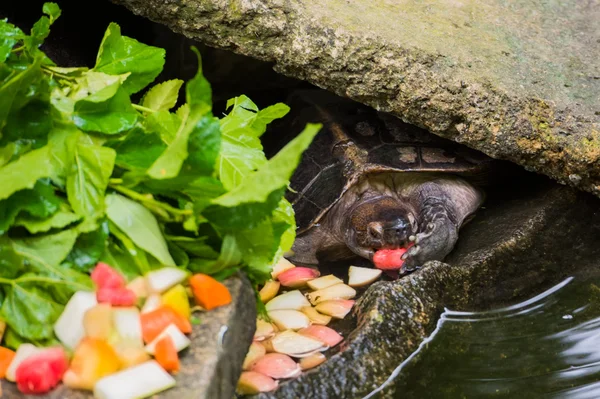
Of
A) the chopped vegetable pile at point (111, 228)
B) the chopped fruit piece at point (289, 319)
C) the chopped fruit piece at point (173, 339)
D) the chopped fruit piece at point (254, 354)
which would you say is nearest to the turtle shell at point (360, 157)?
the chopped fruit piece at point (289, 319)

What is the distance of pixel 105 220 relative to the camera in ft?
5.20

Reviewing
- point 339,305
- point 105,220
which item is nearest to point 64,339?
point 105,220

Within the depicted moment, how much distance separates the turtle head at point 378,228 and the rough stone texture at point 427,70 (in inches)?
21.6

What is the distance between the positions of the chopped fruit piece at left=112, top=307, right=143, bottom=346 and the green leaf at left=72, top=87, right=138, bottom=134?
49 cm

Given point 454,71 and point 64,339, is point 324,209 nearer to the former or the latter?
point 454,71

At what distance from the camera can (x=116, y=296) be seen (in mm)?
1503

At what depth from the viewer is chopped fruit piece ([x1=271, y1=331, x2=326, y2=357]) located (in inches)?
→ 81.6

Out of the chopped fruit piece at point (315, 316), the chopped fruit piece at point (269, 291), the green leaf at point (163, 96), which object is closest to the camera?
the green leaf at point (163, 96)

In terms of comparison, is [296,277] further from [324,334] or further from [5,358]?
[5,358]

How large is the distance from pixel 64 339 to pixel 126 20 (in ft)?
7.84

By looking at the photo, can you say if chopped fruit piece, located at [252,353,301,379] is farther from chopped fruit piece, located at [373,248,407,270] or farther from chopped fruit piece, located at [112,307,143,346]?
chopped fruit piece, located at [373,248,407,270]

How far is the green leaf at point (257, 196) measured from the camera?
1456mm

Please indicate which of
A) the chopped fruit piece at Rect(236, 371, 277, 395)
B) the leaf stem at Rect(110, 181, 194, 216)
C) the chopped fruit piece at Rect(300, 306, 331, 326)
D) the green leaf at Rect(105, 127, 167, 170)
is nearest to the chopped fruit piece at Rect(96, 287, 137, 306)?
the leaf stem at Rect(110, 181, 194, 216)

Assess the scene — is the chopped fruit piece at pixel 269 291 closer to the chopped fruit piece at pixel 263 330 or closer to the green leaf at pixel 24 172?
the chopped fruit piece at pixel 263 330
